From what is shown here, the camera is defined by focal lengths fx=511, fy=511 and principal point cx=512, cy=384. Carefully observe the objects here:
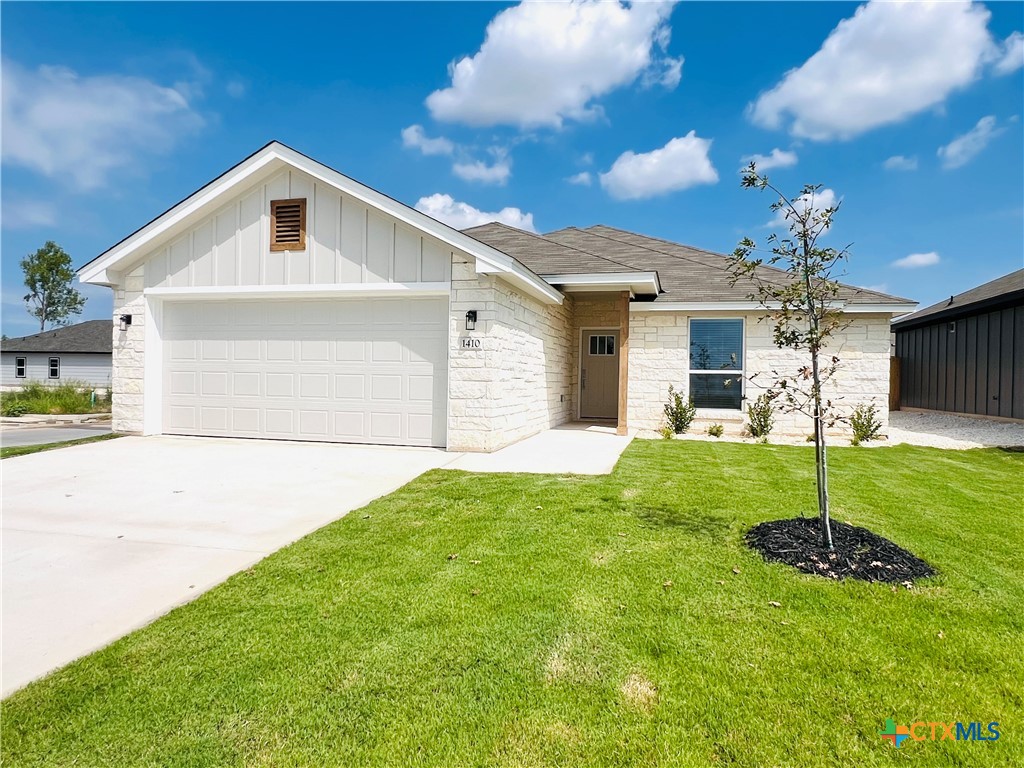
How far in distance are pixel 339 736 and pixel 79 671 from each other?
53.5 inches

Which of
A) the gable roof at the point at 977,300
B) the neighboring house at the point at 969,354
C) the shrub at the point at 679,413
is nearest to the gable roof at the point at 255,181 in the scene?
the shrub at the point at 679,413

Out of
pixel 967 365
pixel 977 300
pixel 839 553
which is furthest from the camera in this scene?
pixel 967 365

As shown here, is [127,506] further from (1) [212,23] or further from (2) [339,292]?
(1) [212,23]

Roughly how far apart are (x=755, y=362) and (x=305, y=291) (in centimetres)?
901

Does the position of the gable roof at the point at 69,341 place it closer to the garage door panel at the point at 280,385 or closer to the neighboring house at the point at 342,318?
the neighboring house at the point at 342,318

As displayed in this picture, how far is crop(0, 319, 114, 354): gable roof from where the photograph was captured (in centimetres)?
2914

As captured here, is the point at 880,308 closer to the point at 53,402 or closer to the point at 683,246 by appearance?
the point at 683,246

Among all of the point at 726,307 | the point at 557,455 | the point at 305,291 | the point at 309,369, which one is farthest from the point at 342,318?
the point at 726,307

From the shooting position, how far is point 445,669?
2322mm

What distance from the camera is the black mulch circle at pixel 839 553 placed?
11.1ft

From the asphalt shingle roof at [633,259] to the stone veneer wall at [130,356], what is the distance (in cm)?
653

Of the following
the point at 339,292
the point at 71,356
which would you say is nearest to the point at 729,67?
the point at 339,292

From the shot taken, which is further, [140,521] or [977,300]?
[977,300]

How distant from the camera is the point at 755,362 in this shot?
10.9 meters
